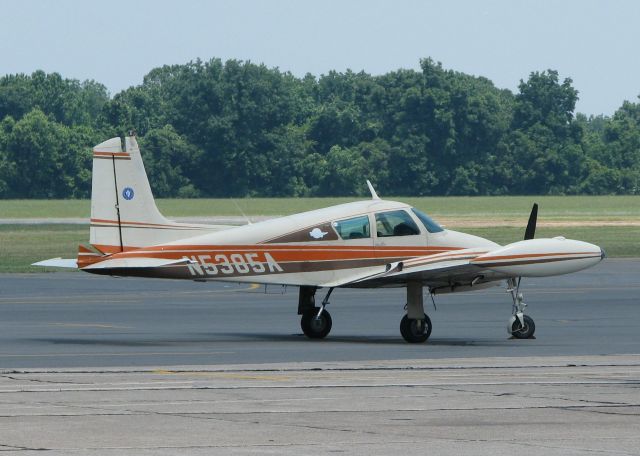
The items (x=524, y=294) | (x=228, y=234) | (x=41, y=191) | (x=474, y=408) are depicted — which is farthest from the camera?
(x=41, y=191)

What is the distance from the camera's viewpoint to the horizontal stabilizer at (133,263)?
23531 mm

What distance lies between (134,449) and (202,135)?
145952mm

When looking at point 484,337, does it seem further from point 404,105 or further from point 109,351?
point 404,105

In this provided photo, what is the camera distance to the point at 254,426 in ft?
44.7

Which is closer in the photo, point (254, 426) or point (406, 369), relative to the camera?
point (254, 426)

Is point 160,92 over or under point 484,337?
over

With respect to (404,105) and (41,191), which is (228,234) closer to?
(41,191)

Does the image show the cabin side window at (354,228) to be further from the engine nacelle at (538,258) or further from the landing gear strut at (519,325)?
the landing gear strut at (519,325)

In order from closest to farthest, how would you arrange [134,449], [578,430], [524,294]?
[134,449] < [578,430] < [524,294]

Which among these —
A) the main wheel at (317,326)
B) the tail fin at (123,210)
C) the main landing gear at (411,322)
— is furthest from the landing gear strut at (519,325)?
the tail fin at (123,210)

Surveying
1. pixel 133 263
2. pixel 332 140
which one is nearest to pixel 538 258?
pixel 133 263

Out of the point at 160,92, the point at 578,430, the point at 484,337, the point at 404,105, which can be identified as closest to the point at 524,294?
the point at 484,337

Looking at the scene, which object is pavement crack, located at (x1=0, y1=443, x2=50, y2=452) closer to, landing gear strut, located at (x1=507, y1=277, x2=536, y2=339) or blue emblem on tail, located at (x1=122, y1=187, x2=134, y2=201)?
blue emblem on tail, located at (x1=122, y1=187, x2=134, y2=201)

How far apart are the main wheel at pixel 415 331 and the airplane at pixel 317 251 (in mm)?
17
